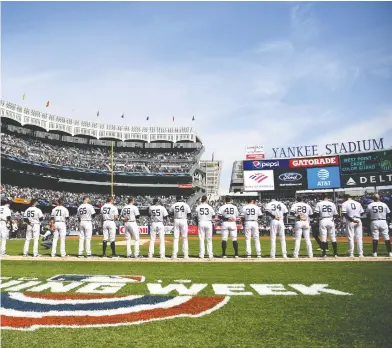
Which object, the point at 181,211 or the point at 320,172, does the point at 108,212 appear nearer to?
the point at 181,211

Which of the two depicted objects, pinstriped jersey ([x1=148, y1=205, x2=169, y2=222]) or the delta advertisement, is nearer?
pinstriped jersey ([x1=148, y1=205, x2=169, y2=222])

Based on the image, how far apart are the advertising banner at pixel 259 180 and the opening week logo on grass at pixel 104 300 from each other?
3748 cm

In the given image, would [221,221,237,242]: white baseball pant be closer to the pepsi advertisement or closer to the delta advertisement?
the pepsi advertisement

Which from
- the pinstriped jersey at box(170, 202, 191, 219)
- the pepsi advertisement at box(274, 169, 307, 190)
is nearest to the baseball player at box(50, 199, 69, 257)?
the pinstriped jersey at box(170, 202, 191, 219)

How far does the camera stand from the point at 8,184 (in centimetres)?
5275

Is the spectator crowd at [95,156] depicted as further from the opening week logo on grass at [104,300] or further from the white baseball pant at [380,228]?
the white baseball pant at [380,228]

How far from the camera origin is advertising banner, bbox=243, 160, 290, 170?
1752 inches

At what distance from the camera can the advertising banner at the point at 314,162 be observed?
42625mm

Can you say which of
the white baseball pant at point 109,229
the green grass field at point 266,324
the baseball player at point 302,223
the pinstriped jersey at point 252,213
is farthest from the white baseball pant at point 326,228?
the white baseball pant at point 109,229

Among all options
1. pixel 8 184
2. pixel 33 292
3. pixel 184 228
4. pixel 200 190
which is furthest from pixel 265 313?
pixel 200 190

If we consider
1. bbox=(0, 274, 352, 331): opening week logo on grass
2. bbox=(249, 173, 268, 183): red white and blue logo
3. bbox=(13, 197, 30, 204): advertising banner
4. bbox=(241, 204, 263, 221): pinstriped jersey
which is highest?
bbox=(249, 173, 268, 183): red white and blue logo

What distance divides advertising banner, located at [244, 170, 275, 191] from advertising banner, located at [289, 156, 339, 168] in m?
2.94

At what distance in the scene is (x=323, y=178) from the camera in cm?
4228

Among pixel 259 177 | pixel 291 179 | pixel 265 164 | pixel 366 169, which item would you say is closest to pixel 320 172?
pixel 291 179
